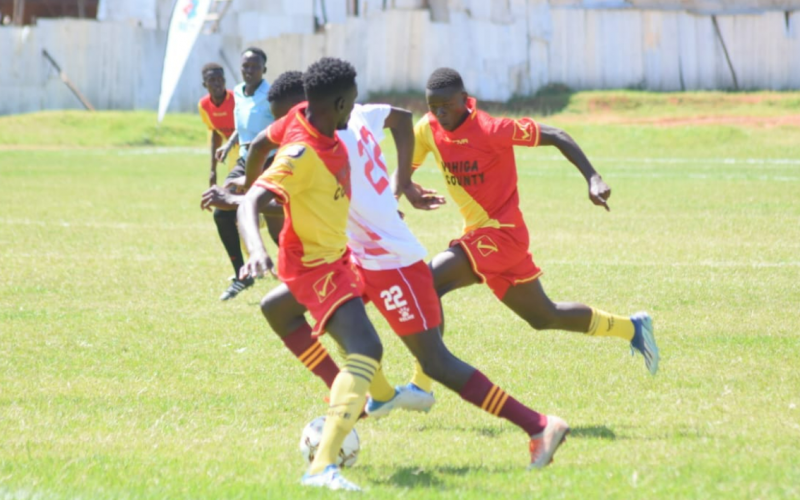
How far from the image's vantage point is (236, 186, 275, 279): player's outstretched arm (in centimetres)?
446

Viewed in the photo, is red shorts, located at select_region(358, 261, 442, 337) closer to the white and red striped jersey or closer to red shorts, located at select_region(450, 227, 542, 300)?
the white and red striped jersey

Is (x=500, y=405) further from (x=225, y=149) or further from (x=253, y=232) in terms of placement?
(x=225, y=149)

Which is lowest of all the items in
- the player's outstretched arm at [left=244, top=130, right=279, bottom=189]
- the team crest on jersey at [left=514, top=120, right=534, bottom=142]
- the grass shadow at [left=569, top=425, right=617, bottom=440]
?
the grass shadow at [left=569, top=425, right=617, bottom=440]

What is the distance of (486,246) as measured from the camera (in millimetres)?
6680

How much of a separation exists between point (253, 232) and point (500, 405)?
1438 mm

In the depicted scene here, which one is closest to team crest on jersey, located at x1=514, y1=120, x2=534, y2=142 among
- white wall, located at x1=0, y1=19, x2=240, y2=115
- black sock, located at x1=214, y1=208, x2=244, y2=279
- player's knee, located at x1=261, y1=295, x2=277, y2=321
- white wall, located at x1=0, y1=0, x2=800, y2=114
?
player's knee, located at x1=261, y1=295, x2=277, y2=321

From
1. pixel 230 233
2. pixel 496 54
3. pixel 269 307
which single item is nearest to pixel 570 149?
pixel 269 307

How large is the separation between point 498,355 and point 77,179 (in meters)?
17.9

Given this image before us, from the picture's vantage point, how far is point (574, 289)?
10727 millimetres

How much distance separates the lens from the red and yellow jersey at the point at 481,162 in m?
6.74

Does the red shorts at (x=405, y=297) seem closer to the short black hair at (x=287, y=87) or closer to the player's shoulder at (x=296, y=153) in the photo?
the player's shoulder at (x=296, y=153)

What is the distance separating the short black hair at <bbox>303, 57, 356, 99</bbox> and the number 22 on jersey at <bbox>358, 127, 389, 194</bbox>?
0.54m

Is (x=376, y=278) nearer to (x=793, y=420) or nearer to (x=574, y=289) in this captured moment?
(x=793, y=420)

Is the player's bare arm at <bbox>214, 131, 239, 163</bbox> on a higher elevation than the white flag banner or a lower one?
lower
